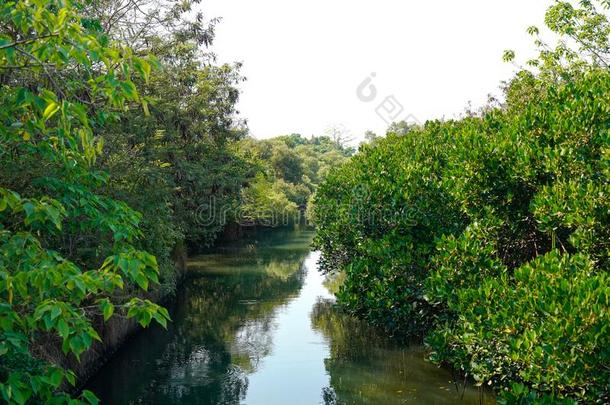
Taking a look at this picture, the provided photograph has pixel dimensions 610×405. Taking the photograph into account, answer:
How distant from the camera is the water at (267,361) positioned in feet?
49.9

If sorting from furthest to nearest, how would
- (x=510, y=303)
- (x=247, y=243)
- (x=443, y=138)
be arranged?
(x=247, y=243) → (x=443, y=138) → (x=510, y=303)

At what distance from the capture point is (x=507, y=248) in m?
11.4

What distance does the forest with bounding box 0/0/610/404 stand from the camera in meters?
4.68

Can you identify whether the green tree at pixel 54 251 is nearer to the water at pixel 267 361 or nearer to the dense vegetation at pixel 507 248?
the dense vegetation at pixel 507 248

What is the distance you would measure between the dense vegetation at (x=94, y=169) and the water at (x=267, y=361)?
1777 millimetres

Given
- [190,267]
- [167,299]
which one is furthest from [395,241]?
[190,267]

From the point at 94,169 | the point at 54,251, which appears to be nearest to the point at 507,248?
the point at 54,251

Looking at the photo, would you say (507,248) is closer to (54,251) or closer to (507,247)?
(507,247)

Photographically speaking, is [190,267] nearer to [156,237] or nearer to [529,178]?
[156,237]

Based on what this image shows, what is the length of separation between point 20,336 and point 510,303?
605 cm

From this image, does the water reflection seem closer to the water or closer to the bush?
the water

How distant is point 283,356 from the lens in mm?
18828

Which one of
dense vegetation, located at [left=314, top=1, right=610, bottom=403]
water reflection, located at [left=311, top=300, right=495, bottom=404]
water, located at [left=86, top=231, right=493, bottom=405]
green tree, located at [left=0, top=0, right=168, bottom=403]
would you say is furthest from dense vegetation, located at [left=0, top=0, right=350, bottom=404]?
water reflection, located at [left=311, top=300, right=495, bottom=404]

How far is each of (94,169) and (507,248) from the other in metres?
10.2
